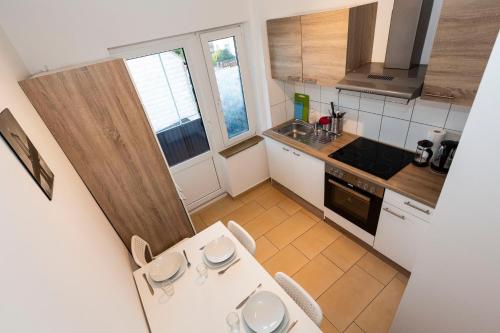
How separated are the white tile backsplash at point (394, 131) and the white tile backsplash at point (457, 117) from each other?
32 centimetres

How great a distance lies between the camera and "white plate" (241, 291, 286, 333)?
1240mm

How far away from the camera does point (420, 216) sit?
1805 mm

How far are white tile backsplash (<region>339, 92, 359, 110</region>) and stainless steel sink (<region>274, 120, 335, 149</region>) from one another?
0.37 m

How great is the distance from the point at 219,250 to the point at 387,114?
6.49 ft

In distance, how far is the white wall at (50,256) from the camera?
58cm

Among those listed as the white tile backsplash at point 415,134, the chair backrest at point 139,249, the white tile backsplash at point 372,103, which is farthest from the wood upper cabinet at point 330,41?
the chair backrest at point 139,249

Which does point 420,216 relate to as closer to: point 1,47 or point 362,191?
point 362,191

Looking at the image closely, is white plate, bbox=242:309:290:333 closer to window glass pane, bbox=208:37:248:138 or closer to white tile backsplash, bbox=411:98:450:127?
white tile backsplash, bbox=411:98:450:127

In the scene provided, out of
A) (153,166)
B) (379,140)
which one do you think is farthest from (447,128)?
(153,166)

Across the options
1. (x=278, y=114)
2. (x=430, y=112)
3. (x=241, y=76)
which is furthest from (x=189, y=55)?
(x=430, y=112)

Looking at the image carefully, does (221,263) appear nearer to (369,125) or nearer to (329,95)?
(369,125)

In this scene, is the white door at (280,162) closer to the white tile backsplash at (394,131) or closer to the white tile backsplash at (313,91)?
the white tile backsplash at (313,91)

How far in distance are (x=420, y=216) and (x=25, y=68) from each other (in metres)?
3.17

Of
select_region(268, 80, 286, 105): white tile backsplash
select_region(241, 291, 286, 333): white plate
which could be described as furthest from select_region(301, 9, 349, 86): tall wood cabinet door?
select_region(241, 291, 286, 333): white plate
